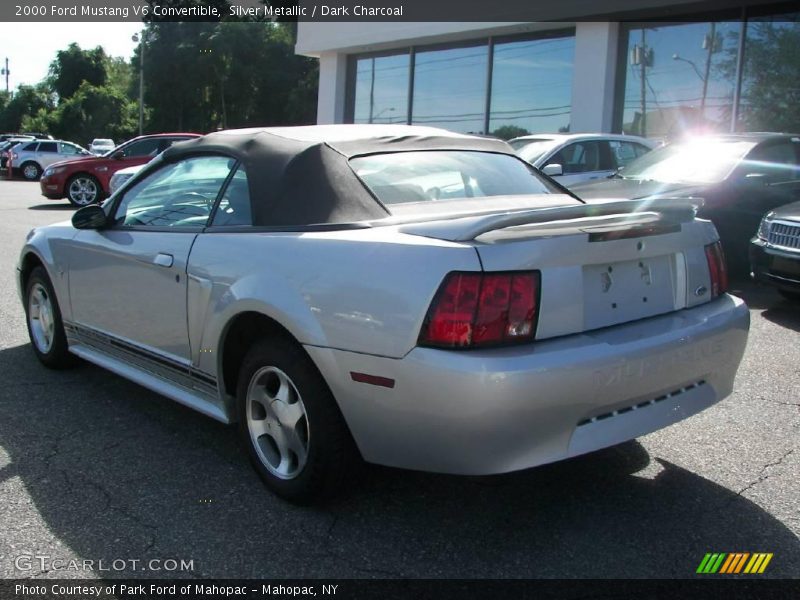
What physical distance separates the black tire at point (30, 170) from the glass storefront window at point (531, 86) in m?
19.9

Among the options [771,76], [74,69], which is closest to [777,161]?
[771,76]

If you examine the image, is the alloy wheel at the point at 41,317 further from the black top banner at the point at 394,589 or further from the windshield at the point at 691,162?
the windshield at the point at 691,162

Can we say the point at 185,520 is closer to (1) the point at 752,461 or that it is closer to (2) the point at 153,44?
(1) the point at 752,461

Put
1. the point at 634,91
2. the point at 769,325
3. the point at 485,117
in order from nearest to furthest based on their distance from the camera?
1. the point at 769,325
2. the point at 634,91
3. the point at 485,117

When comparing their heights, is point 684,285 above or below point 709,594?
above

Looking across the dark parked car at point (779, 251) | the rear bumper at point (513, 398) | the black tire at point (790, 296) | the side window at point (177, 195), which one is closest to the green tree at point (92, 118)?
the black tire at point (790, 296)

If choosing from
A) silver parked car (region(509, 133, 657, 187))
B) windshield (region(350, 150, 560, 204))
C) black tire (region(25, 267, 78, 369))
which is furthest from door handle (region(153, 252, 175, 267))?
silver parked car (region(509, 133, 657, 187))

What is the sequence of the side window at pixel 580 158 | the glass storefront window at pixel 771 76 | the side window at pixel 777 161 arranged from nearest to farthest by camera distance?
the side window at pixel 777 161 → the side window at pixel 580 158 → the glass storefront window at pixel 771 76

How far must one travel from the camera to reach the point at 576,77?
15766 mm

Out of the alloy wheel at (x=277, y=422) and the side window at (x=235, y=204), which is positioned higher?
the side window at (x=235, y=204)

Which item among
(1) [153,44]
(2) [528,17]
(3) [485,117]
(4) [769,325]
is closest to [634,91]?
(2) [528,17]

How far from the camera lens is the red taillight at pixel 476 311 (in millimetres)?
2707

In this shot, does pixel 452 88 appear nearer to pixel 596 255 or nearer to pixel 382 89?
pixel 382 89

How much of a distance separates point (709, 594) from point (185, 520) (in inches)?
74.0
